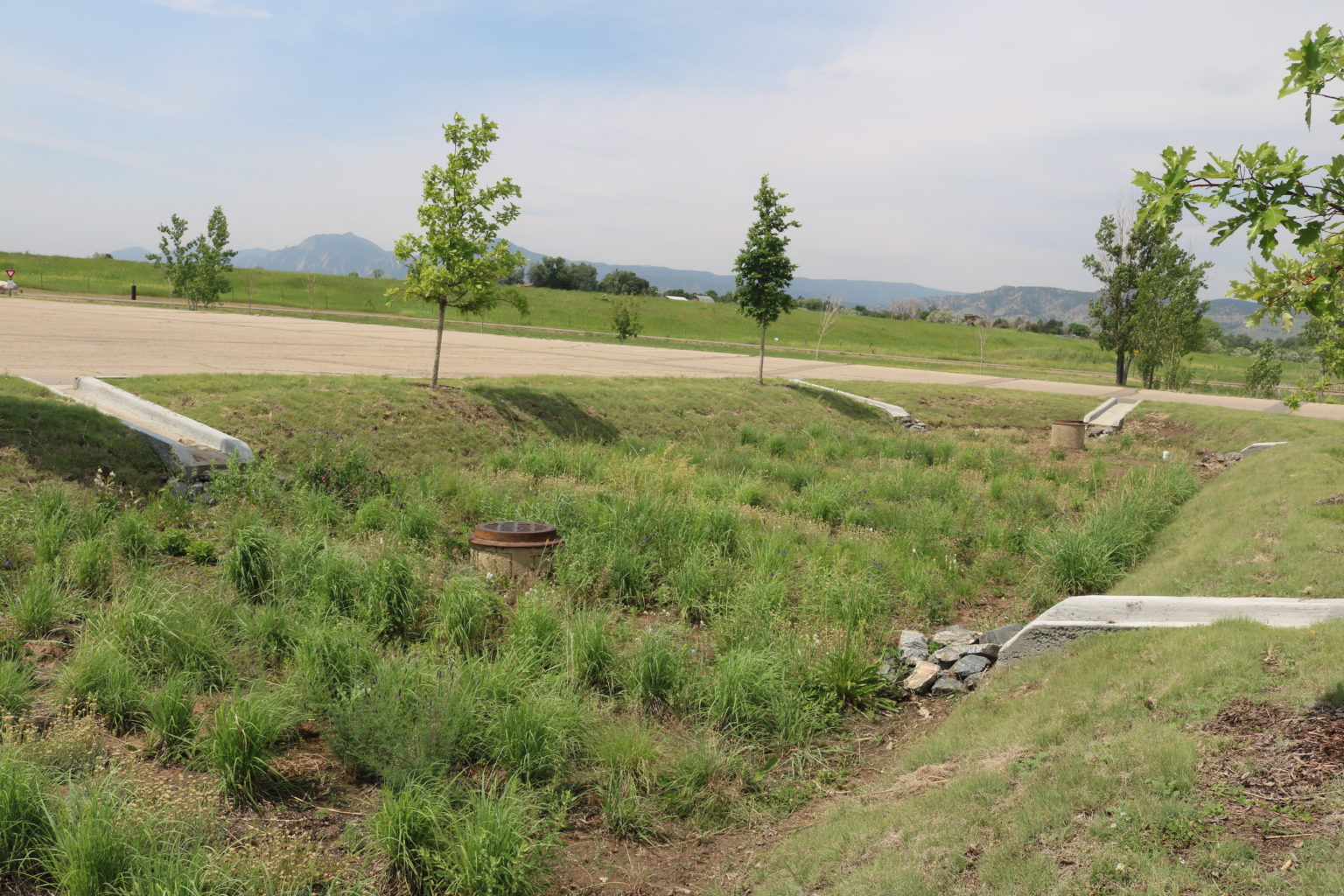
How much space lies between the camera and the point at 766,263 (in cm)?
2142

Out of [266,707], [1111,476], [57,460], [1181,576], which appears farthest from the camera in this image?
[1111,476]

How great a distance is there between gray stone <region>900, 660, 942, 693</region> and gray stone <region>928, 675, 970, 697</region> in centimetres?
5

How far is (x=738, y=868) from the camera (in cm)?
445

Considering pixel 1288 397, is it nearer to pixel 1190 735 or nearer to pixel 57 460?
pixel 1190 735

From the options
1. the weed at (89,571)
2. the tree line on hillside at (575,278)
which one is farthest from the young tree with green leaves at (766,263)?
the tree line on hillside at (575,278)

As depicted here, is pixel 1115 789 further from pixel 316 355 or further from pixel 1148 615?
pixel 316 355

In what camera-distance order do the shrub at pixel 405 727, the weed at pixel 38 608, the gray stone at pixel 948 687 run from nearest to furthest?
the shrub at pixel 405 727 → the weed at pixel 38 608 → the gray stone at pixel 948 687

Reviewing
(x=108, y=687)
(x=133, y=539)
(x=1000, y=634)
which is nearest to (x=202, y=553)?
(x=133, y=539)

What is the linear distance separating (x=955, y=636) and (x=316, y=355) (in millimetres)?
18915

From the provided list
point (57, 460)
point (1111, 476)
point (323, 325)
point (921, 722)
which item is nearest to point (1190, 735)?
point (921, 722)

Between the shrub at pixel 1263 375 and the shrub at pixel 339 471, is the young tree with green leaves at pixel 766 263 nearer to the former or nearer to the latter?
the shrub at pixel 339 471

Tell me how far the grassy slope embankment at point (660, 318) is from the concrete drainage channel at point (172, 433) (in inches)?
1767

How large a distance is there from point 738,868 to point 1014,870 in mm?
1486

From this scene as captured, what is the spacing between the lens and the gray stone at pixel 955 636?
725cm
